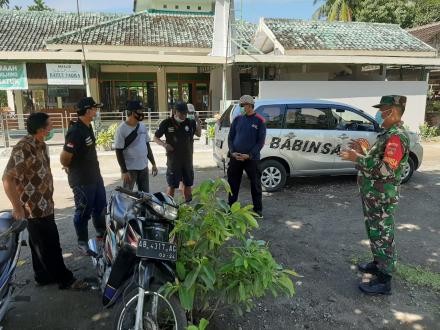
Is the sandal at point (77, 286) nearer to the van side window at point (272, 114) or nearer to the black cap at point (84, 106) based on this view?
the black cap at point (84, 106)

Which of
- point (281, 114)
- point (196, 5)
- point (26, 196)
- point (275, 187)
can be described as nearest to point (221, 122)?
point (281, 114)

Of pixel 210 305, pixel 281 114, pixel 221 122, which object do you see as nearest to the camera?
pixel 210 305

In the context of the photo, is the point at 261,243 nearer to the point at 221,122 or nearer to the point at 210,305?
the point at 210,305

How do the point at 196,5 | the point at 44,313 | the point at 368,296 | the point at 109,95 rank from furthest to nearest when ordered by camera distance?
the point at 196,5 < the point at 109,95 < the point at 368,296 < the point at 44,313

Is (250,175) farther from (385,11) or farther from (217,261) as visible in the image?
(385,11)

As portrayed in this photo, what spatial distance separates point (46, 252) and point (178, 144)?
2.42 meters

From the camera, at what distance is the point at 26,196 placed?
3.11m

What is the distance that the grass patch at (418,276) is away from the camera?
3.51 m

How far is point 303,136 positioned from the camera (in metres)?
6.50

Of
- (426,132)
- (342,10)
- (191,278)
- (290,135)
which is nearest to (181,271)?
(191,278)

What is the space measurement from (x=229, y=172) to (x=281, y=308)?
240 cm

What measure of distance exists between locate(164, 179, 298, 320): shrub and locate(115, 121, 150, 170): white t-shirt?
7.09ft

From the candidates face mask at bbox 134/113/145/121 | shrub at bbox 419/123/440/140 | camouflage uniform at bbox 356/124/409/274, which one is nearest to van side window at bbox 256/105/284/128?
face mask at bbox 134/113/145/121

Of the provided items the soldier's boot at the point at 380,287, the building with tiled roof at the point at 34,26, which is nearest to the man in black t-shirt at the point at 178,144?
the soldier's boot at the point at 380,287
